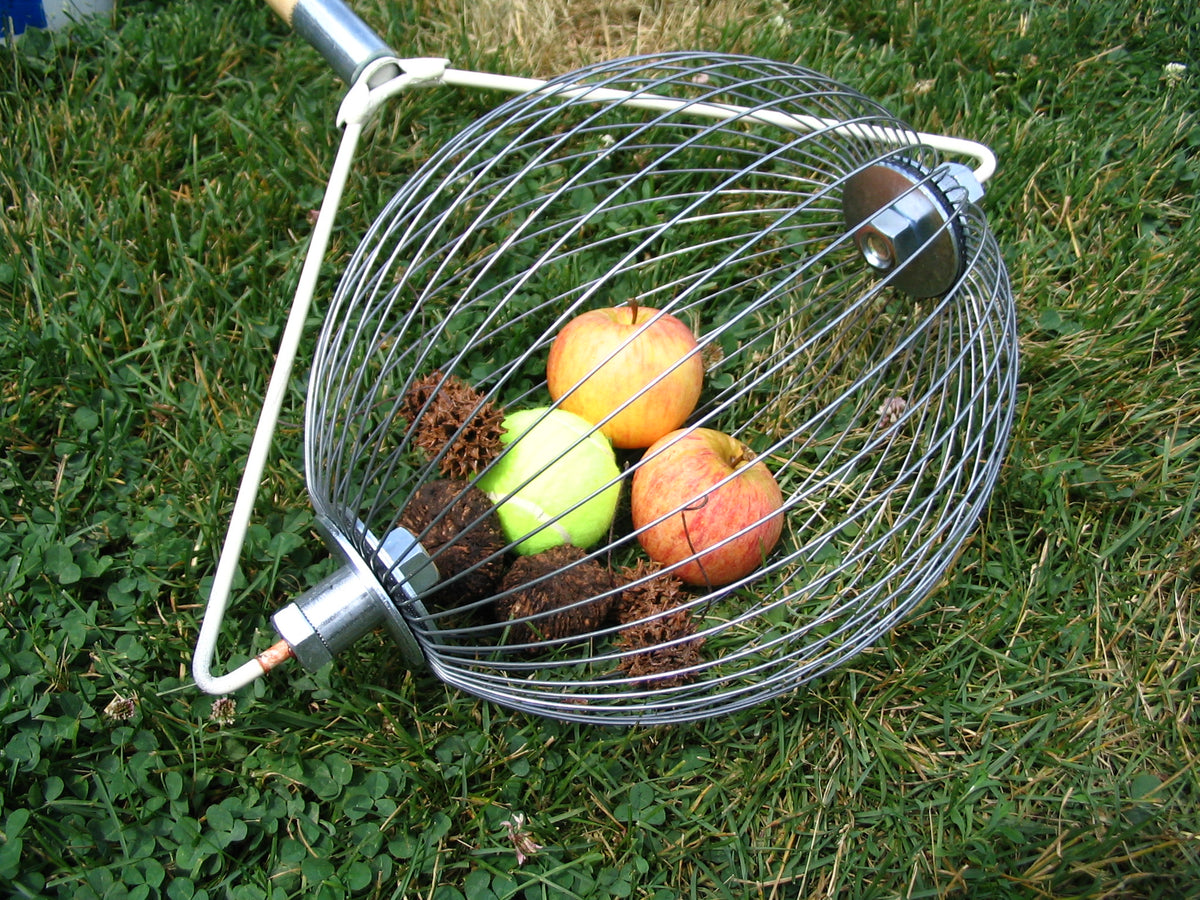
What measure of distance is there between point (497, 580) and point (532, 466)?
189 millimetres

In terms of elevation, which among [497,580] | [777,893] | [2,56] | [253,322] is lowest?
[777,893]

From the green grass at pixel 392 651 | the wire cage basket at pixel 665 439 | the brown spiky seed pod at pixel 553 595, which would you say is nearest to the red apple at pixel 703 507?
the wire cage basket at pixel 665 439

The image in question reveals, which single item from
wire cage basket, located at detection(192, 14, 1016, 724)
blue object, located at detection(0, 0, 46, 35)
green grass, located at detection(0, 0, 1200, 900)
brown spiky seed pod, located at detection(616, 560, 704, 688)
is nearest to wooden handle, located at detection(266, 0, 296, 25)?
wire cage basket, located at detection(192, 14, 1016, 724)

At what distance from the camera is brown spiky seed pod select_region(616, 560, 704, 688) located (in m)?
1.48

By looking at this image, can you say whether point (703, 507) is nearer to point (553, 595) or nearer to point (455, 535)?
point (553, 595)

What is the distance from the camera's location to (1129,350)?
1930 mm

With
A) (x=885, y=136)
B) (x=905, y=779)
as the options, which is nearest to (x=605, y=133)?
(x=885, y=136)

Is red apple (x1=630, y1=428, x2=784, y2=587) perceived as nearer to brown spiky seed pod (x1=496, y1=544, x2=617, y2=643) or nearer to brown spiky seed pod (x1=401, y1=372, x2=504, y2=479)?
brown spiky seed pod (x1=496, y1=544, x2=617, y2=643)

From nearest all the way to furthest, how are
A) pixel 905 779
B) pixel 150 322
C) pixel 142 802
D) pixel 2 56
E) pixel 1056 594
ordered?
pixel 142 802 < pixel 905 779 < pixel 1056 594 < pixel 150 322 < pixel 2 56

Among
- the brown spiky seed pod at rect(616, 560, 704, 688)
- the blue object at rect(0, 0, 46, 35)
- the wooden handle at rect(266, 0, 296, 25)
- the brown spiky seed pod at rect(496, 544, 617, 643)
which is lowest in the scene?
the brown spiky seed pod at rect(616, 560, 704, 688)

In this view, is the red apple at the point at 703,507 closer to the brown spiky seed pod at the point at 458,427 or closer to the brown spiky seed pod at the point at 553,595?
the brown spiky seed pod at the point at 553,595

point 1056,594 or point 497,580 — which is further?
point 1056,594

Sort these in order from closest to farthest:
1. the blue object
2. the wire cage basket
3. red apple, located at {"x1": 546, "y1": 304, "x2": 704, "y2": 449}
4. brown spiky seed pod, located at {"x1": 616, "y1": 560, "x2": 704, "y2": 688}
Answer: the wire cage basket < brown spiky seed pod, located at {"x1": 616, "y1": 560, "x2": 704, "y2": 688} < red apple, located at {"x1": 546, "y1": 304, "x2": 704, "y2": 449} < the blue object

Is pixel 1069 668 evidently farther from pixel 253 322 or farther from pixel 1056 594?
pixel 253 322
